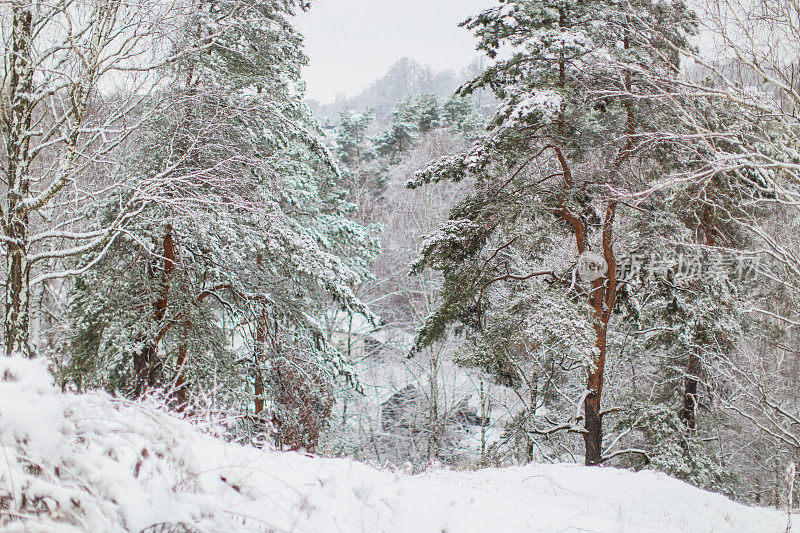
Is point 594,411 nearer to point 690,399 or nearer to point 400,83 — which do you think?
point 690,399

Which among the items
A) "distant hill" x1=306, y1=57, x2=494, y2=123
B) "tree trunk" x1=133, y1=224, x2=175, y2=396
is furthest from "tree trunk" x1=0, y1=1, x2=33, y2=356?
"distant hill" x1=306, y1=57, x2=494, y2=123

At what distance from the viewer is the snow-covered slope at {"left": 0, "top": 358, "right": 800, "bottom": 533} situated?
75.1 inches

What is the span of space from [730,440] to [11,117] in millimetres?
19778

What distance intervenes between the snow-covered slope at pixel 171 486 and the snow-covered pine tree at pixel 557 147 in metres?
5.20

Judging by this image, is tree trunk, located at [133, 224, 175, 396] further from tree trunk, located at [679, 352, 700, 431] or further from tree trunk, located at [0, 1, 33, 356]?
tree trunk, located at [679, 352, 700, 431]

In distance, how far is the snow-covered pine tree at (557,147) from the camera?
7.93 m

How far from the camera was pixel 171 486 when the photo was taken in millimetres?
2354

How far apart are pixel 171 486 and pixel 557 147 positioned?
323 inches

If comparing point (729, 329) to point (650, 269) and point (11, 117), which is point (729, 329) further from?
point (11, 117)

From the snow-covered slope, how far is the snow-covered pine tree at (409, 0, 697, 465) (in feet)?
17.1

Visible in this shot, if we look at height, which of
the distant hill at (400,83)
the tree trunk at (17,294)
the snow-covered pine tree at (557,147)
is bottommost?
the tree trunk at (17,294)

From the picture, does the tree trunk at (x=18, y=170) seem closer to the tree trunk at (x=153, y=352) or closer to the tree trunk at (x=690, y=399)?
the tree trunk at (x=153, y=352)

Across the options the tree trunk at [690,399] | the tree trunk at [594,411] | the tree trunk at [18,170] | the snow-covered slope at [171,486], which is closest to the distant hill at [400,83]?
the tree trunk at [690,399]

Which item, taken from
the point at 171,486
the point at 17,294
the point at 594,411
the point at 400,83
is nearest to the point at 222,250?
the point at 17,294
